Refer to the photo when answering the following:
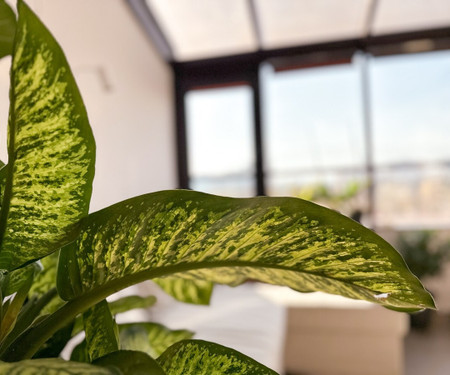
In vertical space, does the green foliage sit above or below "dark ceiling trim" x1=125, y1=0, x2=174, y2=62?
below

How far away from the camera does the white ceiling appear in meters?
3.72

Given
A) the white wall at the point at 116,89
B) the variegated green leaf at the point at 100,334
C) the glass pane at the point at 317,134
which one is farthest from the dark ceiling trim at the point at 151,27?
the variegated green leaf at the point at 100,334

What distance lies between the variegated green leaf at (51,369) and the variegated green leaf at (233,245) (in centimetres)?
9

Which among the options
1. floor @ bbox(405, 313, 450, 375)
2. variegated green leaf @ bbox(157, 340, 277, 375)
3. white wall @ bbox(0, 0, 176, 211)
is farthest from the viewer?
floor @ bbox(405, 313, 450, 375)

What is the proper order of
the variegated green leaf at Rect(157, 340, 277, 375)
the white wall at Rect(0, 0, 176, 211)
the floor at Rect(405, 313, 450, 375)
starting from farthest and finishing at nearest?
the floor at Rect(405, 313, 450, 375), the white wall at Rect(0, 0, 176, 211), the variegated green leaf at Rect(157, 340, 277, 375)

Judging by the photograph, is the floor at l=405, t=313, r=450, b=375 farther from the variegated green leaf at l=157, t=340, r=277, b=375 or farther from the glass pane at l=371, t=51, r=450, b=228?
the variegated green leaf at l=157, t=340, r=277, b=375

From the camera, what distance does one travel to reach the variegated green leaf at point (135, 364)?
24 cm

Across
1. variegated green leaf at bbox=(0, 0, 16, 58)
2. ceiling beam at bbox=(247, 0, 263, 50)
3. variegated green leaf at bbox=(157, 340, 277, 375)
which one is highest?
ceiling beam at bbox=(247, 0, 263, 50)

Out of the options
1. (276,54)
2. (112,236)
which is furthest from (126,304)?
(276,54)

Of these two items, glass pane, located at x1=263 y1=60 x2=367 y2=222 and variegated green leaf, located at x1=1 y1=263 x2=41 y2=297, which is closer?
variegated green leaf, located at x1=1 y1=263 x2=41 y2=297

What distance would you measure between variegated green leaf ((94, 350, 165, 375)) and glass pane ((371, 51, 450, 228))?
4.55 metres

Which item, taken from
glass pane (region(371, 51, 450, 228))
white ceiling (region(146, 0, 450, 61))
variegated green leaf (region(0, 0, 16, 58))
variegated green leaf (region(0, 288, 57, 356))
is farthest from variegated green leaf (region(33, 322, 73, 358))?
glass pane (region(371, 51, 450, 228))

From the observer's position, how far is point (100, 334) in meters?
0.32

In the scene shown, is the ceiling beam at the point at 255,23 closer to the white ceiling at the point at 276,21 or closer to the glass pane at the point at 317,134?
the white ceiling at the point at 276,21
